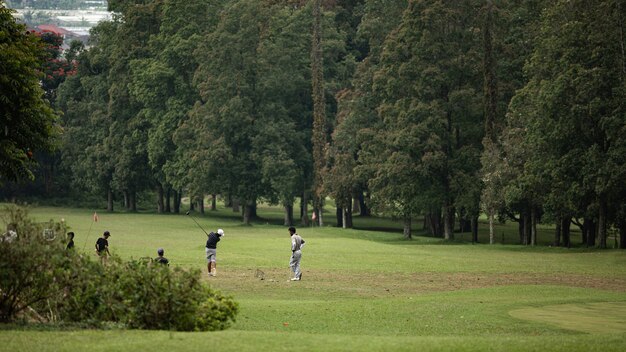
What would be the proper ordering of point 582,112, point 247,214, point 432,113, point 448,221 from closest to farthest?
point 582,112
point 432,113
point 448,221
point 247,214

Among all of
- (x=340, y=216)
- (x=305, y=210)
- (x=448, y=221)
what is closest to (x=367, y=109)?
(x=448, y=221)

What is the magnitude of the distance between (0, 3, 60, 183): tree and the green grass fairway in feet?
21.0

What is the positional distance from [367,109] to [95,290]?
196ft

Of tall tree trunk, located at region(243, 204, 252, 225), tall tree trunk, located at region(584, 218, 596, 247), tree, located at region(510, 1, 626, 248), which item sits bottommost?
tall tree trunk, located at region(584, 218, 596, 247)

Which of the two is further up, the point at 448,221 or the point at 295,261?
the point at 448,221

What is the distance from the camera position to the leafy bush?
2033cm

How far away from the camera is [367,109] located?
79312 mm

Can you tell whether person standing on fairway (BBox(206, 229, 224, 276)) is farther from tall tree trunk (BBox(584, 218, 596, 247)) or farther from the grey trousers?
tall tree trunk (BBox(584, 218, 596, 247))

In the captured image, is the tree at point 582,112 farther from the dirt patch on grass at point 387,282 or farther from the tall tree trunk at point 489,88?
the dirt patch on grass at point 387,282

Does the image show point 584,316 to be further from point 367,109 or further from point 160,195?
point 160,195

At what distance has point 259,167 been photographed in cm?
8788

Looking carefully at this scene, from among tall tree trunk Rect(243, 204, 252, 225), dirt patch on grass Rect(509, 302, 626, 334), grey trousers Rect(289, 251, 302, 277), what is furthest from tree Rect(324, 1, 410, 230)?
dirt patch on grass Rect(509, 302, 626, 334)

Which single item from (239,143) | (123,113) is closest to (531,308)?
(239,143)

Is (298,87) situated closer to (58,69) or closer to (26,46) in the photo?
(58,69)
